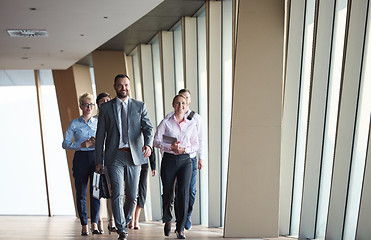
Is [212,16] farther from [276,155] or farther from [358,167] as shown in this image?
[358,167]

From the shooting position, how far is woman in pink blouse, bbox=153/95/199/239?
6613mm

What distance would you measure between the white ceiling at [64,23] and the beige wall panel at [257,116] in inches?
50.3

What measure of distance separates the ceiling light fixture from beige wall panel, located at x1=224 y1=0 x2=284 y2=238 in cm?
328

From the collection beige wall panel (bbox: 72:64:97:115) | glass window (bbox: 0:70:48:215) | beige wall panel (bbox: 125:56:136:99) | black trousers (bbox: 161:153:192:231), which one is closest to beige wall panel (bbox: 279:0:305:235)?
black trousers (bbox: 161:153:192:231)

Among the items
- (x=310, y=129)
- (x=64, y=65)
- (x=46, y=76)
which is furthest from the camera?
(x=46, y=76)

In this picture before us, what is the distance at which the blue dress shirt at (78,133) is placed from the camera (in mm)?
7387

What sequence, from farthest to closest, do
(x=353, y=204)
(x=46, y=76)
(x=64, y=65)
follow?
(x=46, y=76) < (x=64, y=65) < (x=353, y=204)

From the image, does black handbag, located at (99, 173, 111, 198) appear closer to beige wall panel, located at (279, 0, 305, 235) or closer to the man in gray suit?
the man in gray suit

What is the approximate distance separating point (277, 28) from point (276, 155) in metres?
1.59

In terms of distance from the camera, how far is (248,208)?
7559 millimetres

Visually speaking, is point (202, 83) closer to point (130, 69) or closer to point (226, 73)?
point (226, 73)

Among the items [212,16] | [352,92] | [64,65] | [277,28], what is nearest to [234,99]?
[277,28]

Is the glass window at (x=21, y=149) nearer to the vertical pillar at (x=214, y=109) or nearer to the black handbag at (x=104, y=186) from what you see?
the vertical pillar at (x=214, y=109)

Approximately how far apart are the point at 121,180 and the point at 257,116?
206 cm
